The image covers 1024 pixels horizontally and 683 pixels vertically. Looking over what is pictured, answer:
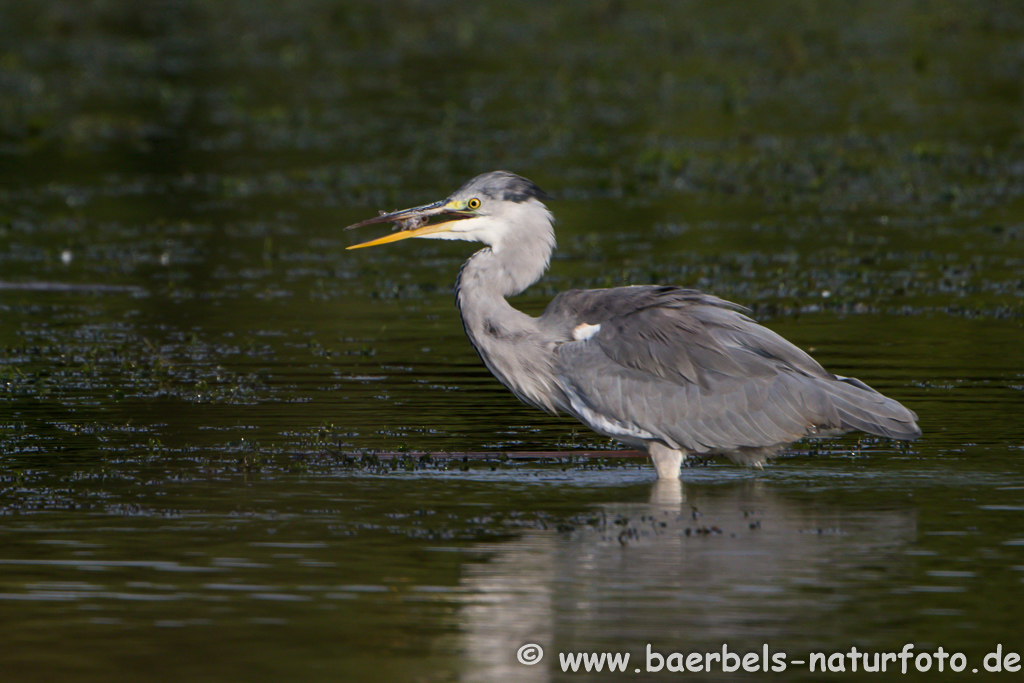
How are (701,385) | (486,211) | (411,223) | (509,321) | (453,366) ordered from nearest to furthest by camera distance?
1. (701,385)
2. (509,321)
3. (486,211)
4. (411,223)
5. (453,366)

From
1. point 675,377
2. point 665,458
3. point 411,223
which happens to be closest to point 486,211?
point 411,223

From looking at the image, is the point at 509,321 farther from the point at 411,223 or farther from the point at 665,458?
the point at 665,458

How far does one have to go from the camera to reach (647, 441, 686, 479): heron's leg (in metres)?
9.63

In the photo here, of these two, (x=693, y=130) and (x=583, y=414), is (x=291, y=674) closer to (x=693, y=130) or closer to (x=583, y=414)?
(x=583, y=414)

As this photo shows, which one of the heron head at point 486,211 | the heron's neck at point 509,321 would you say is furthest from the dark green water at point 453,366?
the heron head at point 486,211

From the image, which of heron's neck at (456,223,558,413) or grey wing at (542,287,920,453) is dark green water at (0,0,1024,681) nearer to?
grey wing at (542,287,920,453)

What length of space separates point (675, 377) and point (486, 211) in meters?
1.61

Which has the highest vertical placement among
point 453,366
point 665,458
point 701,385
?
point 453,366

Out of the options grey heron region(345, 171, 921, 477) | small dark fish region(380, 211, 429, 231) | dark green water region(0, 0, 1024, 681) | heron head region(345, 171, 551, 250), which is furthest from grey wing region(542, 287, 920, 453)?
small dark fish region(380, 211, 429, 231)

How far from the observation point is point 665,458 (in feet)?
31.7

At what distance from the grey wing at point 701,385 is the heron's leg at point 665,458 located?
0.28ft

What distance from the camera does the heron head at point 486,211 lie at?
33.7 ft

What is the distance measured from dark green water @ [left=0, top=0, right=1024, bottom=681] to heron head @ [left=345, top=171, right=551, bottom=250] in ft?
4.25

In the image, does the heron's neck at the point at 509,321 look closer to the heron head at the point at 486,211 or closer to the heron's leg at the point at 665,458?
the heron head at the point at 486,211
